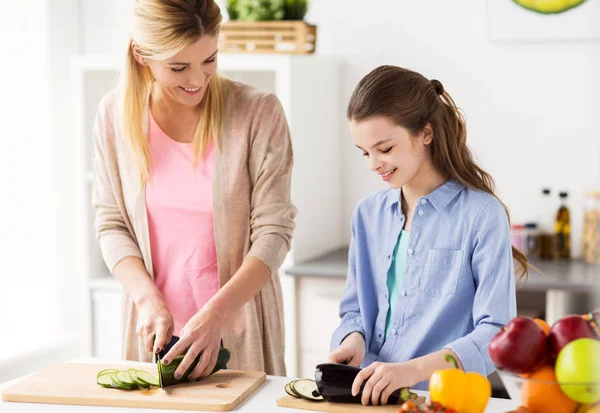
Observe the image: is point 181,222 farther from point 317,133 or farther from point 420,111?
point 317,133

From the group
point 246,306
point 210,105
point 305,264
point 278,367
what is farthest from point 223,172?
point 305,264

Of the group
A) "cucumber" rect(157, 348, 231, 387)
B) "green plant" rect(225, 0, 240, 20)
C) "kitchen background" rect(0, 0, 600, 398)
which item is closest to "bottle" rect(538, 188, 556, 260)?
"kitchen background" rect(0, 0, 600, 398)

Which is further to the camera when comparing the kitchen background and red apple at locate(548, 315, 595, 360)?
the kitchen background

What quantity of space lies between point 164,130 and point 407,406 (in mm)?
1058

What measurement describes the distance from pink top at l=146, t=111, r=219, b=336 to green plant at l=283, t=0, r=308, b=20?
1208mm

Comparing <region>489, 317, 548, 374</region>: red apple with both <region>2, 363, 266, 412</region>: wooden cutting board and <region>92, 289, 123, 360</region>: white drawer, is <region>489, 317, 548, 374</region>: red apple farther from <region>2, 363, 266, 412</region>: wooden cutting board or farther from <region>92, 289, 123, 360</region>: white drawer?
<region>92, 289, 123, 360</region>: white drawer

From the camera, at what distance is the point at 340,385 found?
1.40 metres

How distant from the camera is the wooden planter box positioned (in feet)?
9.49

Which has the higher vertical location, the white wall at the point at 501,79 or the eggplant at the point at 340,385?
the white wall at the point at 501,79

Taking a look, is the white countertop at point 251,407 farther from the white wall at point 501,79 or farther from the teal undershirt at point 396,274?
the white wall at point 501,79

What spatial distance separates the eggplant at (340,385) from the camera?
55.0 inches

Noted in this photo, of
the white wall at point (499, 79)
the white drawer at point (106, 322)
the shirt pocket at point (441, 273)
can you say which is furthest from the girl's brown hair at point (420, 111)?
the white drawer at point (106, 322)

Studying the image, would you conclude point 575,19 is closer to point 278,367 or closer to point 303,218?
point 303,218

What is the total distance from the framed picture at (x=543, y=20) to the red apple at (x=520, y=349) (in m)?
2.10
